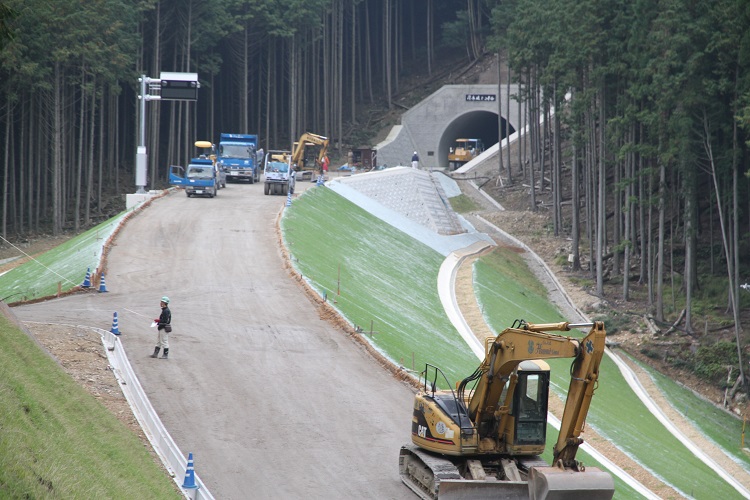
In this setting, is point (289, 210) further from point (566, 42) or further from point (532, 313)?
point (566, 42)

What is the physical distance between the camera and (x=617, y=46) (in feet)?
158

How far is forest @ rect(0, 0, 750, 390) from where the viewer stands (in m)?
42.1

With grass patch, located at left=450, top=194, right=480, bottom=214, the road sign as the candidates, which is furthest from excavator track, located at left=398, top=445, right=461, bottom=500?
grass patch, located at left=450, top=194, right=480, bottom=214

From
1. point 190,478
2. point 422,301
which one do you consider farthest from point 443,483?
point 422,301

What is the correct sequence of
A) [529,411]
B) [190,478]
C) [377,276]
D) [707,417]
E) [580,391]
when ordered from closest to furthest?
[580,391], [190,478], [529,411], [707,417], [377,276]

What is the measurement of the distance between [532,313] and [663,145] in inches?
407

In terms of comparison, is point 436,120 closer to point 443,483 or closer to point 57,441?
point 443,483

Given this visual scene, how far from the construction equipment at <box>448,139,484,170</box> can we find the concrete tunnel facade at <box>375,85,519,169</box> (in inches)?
88.3

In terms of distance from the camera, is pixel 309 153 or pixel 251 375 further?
pixel 309 153

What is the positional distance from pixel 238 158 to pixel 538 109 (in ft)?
73.3

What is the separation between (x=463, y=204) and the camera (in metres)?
71.2

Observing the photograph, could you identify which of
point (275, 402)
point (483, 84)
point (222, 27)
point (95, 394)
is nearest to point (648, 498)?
point (275, 402)

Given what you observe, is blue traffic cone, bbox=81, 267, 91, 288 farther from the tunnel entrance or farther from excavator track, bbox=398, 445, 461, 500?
the tunnel entrance

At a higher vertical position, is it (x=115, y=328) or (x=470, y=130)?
(x=470, y=130)
